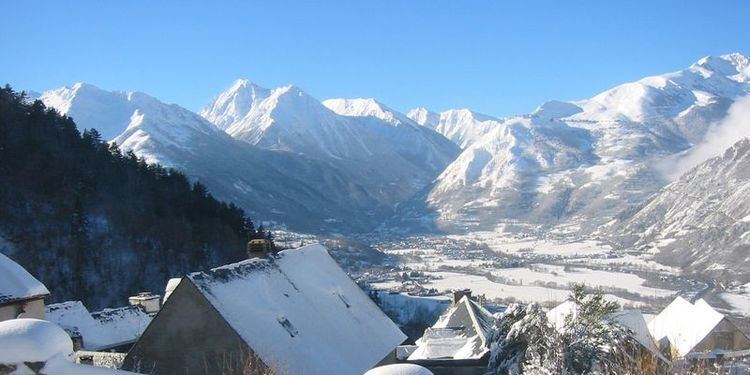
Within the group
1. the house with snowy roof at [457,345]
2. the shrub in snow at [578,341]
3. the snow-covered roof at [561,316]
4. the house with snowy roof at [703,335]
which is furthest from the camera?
the house with snowy roof at [703,335]

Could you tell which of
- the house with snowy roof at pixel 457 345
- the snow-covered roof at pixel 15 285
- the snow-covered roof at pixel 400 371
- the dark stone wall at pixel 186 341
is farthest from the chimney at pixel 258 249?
the snow-covered roof at pixel 400 371

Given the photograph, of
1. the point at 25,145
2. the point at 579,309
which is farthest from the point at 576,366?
the point at 25,145

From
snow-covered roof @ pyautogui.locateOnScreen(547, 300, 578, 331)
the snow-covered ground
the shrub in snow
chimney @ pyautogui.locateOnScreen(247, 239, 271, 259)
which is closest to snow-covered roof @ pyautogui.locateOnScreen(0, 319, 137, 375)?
the shrub in snow

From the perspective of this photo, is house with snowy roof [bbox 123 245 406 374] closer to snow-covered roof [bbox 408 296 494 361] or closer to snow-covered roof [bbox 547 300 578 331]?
snow-covered roof [bbox 408 296 494 361]

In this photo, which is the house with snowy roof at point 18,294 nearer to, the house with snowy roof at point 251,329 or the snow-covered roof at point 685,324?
the house with snowy roof at point 251,329

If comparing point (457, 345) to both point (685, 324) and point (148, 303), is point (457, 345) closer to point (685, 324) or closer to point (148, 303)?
point (685, 324)

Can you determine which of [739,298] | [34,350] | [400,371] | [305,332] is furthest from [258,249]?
[739,298]
